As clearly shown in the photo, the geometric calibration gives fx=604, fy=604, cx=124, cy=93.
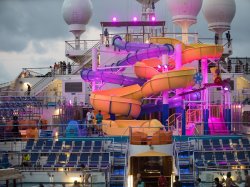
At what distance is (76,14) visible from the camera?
46.7 m

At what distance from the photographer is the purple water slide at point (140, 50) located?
32.6m

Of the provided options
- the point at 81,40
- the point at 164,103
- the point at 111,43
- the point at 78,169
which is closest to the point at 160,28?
the point at 111,43

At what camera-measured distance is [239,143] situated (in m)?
27.8

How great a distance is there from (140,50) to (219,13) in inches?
525

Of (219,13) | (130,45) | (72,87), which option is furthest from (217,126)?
(219,13)

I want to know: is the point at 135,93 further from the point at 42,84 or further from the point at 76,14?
the point at 76,14

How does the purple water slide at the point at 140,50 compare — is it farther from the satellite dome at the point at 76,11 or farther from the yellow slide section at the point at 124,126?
the satellite dome at the point at 76,11

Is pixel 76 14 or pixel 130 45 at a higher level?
pixel 76 14

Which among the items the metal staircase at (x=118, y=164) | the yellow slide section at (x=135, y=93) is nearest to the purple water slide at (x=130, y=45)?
the yellow slide section at (x=135, y=93)

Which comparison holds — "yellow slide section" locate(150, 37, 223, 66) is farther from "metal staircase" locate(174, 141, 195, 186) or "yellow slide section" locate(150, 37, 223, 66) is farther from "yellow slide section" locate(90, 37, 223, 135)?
"metal staircase" locate(174, 141, 195, 186)

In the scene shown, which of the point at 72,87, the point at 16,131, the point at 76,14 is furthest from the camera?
the point at 76,14

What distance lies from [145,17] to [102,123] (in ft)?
52.3

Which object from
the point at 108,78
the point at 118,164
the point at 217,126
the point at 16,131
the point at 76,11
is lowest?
the point at 118,164

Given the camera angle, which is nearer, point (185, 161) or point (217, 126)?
point (185, 161)
